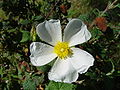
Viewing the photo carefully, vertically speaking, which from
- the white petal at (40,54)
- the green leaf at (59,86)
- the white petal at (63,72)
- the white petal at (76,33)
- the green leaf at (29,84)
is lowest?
the green leaf at (59,86)

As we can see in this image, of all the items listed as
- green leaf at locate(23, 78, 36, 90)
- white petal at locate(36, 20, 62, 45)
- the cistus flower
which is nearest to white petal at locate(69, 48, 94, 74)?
the cistus flower

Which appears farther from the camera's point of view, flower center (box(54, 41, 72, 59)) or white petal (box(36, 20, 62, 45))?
→ flower center (box(54, 41, 72, 59))

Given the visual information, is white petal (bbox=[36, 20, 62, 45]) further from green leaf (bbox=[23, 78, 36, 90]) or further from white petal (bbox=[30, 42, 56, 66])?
green leaf (bbox=[23, 78, 36, 90])

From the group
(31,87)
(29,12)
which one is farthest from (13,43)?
(31,87)

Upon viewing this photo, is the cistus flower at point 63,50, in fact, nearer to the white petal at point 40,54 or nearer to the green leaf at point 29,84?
the white petal at point 40,54

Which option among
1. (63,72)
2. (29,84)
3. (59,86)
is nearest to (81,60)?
(63,72)

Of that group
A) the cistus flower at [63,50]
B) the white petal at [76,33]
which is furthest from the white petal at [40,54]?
the white petal at [76,33]

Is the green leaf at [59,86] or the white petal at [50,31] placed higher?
the white petal at [50,31]

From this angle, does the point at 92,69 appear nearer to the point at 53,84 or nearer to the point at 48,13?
the point at 53,84
